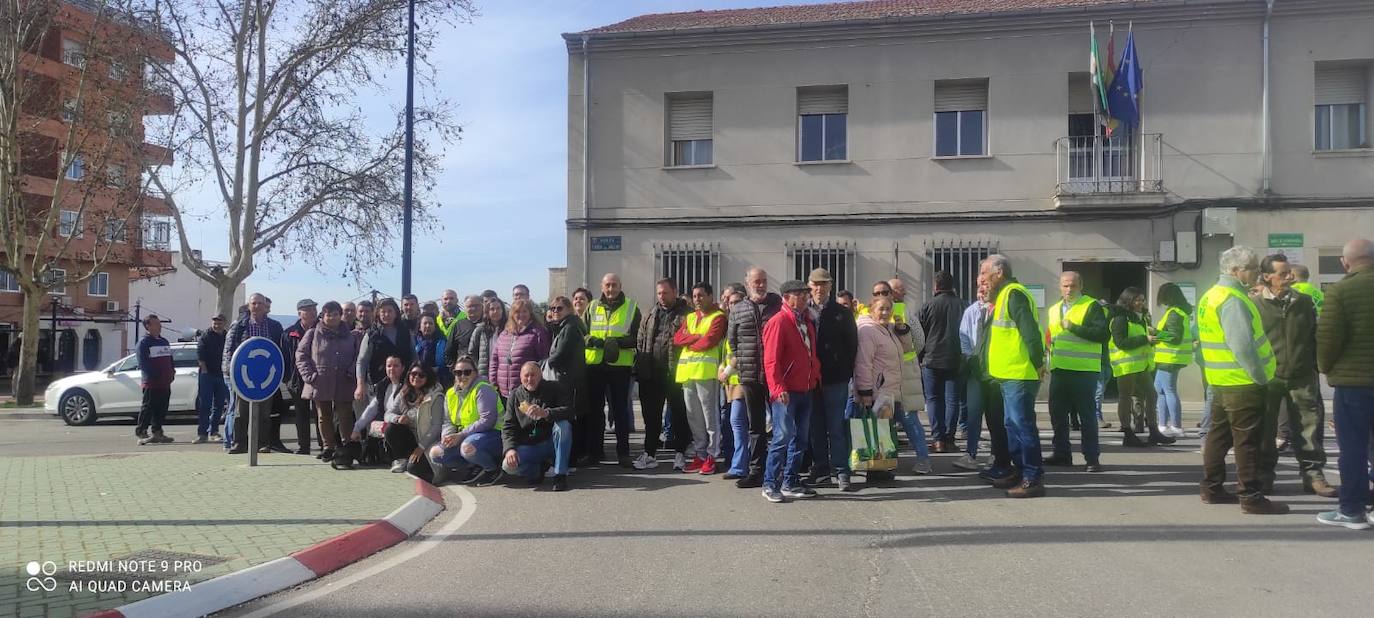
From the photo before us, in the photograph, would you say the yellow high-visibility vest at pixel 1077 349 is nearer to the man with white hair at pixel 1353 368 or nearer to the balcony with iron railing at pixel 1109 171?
the man with white hair at pixel 1353 368

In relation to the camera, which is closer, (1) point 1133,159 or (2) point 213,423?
(2) point 213,423

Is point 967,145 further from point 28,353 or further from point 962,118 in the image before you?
point 28,353

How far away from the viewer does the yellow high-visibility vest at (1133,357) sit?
10.3m

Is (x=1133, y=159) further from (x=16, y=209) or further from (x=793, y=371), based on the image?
(x=16, y=209)

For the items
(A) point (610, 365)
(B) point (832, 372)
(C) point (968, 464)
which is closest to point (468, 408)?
(A) point (610, 365)

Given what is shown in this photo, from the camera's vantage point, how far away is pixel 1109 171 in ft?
56.4

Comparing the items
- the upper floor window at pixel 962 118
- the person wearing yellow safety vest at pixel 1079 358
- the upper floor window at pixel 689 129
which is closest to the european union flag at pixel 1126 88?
the upper floor window at pixel 962 118

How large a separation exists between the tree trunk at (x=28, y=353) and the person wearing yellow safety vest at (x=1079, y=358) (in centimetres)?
2288

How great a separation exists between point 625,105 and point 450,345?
9.90m

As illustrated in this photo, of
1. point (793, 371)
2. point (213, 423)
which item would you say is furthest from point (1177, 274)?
point (213, 423)

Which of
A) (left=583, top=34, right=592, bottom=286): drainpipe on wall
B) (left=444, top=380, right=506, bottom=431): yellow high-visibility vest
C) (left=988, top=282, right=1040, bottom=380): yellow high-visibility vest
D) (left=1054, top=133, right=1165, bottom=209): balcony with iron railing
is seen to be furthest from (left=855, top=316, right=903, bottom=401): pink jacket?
(left=583, top=34, right=592, bottom=286): drainpipe on wall

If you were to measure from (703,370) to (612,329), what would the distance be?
1285 millimetres

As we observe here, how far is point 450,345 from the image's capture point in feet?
33.7

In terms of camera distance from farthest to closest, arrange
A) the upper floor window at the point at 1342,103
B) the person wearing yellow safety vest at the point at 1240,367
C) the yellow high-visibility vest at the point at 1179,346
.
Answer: the upper floor window at the point at 1342,103 → the yellow high-visibility vest at the point at 1179,346 → the person wearing yellow safety vest at the point at 1240,367
